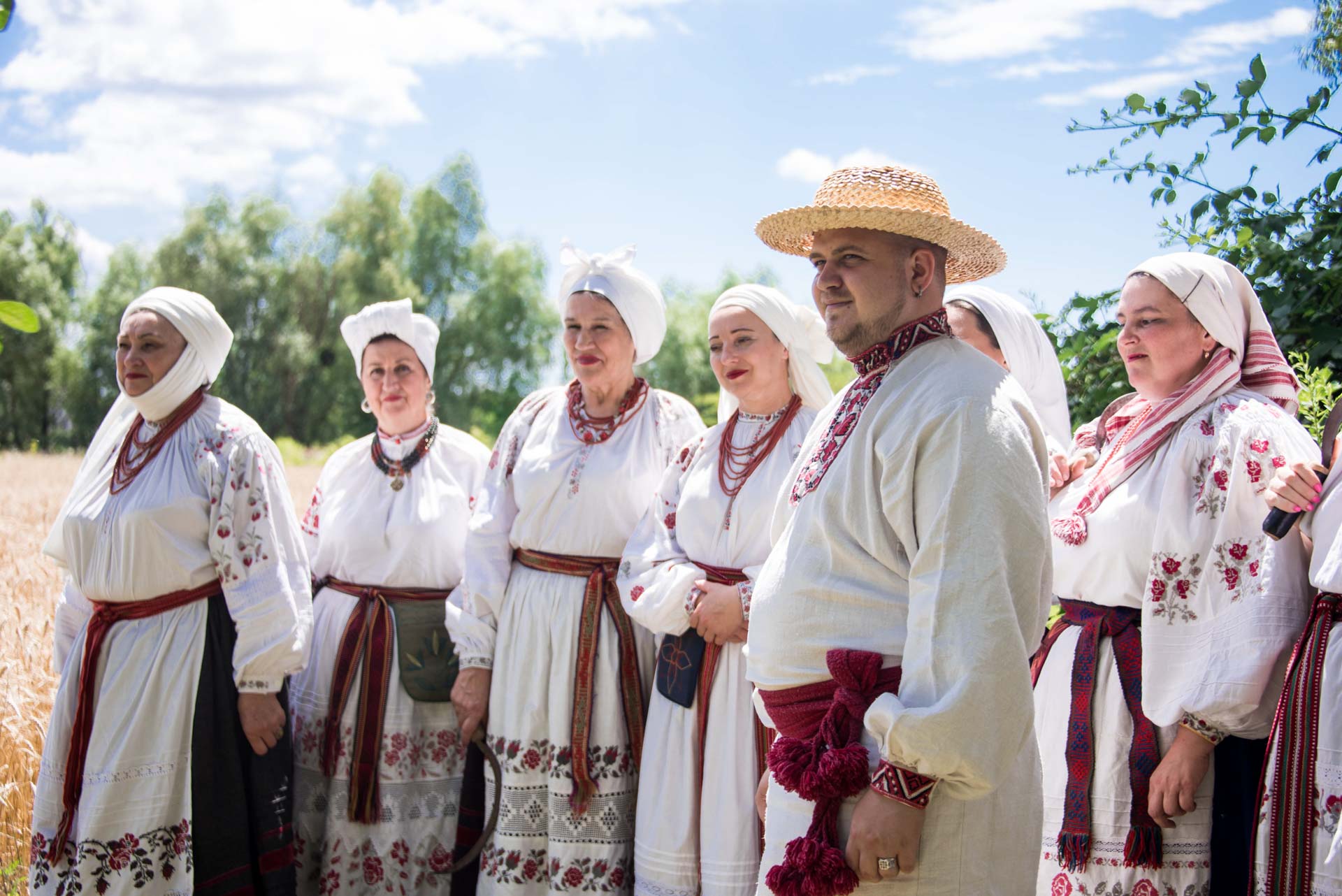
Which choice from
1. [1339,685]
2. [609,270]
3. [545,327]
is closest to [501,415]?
[545,327]

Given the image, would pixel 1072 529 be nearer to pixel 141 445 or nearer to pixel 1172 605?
pixel 1172 605

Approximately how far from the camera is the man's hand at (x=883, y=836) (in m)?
1.94

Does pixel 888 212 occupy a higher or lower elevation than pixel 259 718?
higher

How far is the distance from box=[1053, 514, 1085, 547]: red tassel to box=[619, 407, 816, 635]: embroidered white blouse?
872mm

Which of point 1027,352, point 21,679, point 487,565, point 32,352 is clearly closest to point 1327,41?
point 1027,352

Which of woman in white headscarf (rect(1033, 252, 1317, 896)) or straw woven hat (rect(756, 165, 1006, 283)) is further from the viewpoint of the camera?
woman in white headscarf (rect(1033, 252, 1317, 896))

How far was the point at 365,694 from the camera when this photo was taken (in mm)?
4141

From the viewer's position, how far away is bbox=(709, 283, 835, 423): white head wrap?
12.3 feet

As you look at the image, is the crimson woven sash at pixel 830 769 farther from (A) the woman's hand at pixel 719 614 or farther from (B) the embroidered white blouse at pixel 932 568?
(A) the woman's hand at pixel 719 614

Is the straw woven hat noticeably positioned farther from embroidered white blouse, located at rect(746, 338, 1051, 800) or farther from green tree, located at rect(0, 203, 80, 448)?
green tree, located at rect(0, 203, 80, 448)

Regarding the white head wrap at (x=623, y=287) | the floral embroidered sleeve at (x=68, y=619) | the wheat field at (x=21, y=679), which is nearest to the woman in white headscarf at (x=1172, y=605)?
the white head wrap at (x=623, y=287)

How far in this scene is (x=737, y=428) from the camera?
379 centimetres

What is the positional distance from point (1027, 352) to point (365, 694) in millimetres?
2747

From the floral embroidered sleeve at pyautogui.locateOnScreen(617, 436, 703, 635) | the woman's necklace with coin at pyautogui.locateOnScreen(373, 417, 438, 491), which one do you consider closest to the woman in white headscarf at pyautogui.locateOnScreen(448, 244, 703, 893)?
the floral embroidered sleeve at pyautogui.locateOnScreen(617, 436, 703, 635)
